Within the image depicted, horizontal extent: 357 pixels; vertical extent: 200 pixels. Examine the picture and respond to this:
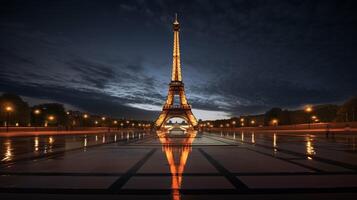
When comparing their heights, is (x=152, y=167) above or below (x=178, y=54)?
below

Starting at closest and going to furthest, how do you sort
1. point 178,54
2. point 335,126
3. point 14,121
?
point 335,126, point 14,121, point 178,54

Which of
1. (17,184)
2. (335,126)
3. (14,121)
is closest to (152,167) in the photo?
(17,184)

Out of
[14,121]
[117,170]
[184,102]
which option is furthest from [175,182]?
[184,102]

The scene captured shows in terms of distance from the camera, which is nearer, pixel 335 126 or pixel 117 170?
pixel 117 170

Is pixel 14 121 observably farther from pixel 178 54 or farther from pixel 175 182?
pixel 175 182

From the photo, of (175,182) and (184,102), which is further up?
(184,102)

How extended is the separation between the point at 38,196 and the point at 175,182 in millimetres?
3189

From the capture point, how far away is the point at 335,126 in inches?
1837

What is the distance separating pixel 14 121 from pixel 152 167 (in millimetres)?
63320

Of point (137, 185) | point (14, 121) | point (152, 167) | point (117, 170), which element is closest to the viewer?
point (137, 185)

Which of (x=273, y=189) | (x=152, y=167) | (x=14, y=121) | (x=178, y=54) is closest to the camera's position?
(x=273, y=189)

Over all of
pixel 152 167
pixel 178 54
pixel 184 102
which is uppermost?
pixel 178 54

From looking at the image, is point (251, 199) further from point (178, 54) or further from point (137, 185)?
point (178, 54)

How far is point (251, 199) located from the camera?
6125 mm
